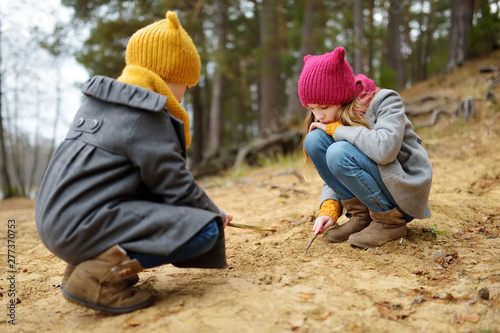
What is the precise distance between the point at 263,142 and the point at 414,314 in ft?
21.8

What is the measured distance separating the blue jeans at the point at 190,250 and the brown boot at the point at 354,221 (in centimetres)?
95

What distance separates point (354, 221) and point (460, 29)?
9.81 m

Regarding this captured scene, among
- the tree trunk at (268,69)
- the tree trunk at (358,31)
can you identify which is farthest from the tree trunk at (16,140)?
the tree trunk at (358,31)

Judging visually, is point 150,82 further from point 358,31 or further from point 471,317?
point 358,31

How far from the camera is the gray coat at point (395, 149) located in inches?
78.5

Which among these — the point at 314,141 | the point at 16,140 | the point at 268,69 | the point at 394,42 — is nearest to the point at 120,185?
the point at 314,141

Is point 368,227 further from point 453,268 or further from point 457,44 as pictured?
point 457,44

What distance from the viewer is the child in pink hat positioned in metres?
2.05

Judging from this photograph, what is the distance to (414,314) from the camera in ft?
5.06

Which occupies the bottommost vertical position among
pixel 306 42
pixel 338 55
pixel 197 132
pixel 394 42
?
pixel 197 132

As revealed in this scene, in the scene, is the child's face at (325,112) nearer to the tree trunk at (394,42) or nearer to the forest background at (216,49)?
the forest background at (216,49)

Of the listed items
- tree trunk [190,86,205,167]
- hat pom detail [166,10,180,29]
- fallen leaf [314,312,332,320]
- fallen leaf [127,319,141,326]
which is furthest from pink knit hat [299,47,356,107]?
Result: tree trunk [190,86,205,167]

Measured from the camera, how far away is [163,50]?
5.88ft

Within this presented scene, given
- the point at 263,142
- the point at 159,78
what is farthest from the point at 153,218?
the point at 263,142
